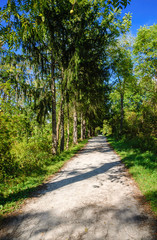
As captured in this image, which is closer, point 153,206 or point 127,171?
point 153,206

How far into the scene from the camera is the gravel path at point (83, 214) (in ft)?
8.83

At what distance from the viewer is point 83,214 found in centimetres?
327

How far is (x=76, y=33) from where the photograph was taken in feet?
27.1

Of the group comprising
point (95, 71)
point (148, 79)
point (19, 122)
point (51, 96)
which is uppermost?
→ point (148, 79)

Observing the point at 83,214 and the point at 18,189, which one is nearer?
the point at 83,214

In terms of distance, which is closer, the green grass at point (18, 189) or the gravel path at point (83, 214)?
the gravel path at point (83, 214)

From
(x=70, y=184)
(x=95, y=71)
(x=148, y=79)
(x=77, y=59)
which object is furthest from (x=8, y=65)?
(x=148, y=79)

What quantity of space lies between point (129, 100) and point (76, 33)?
66.2 feet

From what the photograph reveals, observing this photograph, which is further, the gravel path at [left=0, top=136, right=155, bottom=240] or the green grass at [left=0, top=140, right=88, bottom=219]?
the green grass at [left=0, top=140, right=88, bottom=219]

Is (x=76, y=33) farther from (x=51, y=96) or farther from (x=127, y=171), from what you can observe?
(x=127, y=171)

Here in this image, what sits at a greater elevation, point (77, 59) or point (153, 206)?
point (77, 59)

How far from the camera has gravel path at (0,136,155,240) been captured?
8.83 feet

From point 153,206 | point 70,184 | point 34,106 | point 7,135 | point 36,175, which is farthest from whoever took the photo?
point 34,106

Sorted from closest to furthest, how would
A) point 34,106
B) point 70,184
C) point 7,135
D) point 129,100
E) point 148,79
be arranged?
1. point 7,135
2. point 70,184
3. point 34,106
4. point 148,79
5. point 129,100
